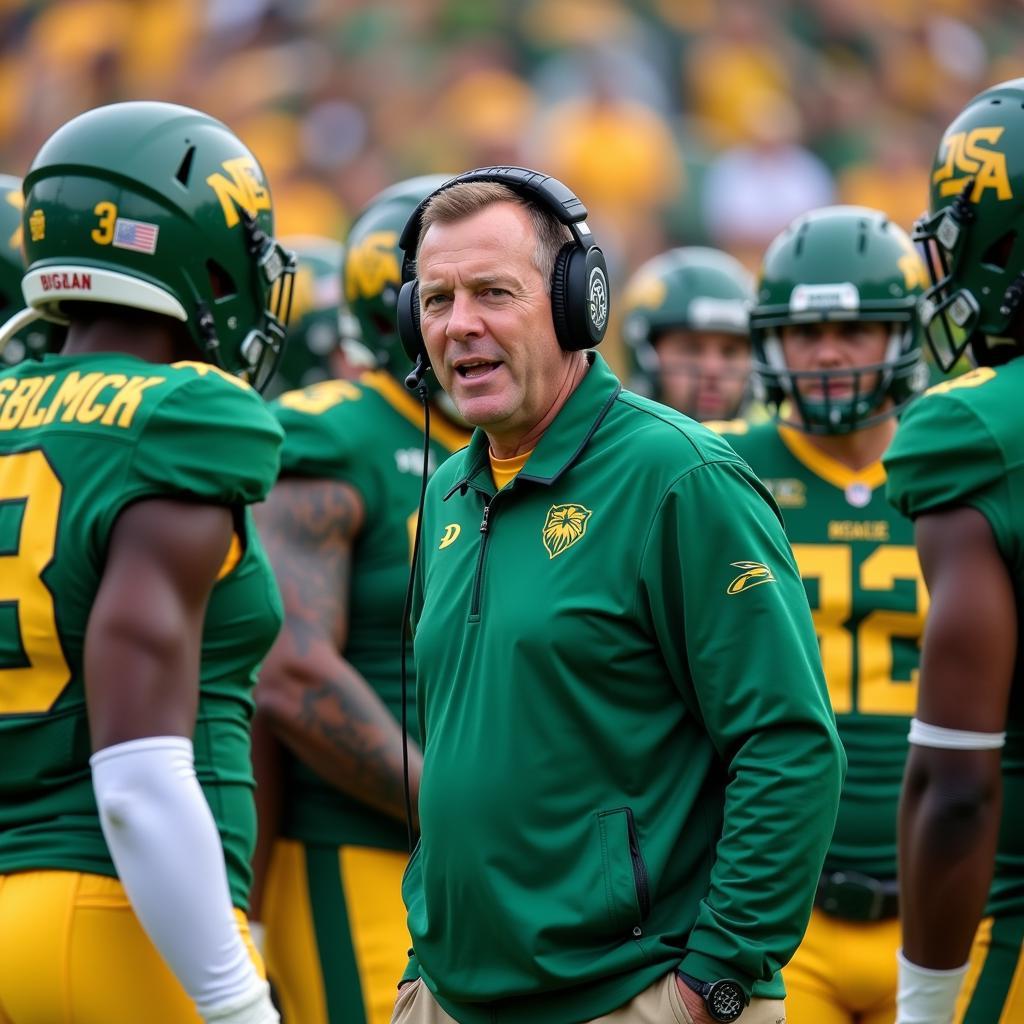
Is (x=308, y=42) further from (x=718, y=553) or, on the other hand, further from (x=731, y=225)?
(x=718, y=553)

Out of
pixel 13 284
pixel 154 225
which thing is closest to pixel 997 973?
pixel 154 225

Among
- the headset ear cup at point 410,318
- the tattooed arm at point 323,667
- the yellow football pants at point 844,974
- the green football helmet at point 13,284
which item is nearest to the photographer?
the headset ear cup at point 410,318

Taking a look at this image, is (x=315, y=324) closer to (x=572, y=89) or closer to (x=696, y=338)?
(x=696, y=338)

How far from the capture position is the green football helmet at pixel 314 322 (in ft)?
22.5

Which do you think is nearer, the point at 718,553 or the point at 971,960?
the point at 718,553

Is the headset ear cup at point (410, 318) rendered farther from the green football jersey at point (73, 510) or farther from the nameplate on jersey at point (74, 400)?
the nameplate on jersey at point (74, 400)

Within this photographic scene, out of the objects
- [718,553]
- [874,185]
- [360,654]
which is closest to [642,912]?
[718,553]

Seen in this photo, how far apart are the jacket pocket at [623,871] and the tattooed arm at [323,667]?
1.68 metres

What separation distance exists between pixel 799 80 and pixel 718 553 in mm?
15783

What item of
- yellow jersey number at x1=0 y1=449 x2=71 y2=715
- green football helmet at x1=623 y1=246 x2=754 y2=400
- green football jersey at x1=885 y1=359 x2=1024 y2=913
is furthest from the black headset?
green football helmet at x1=623 y1=246 x2=754 y2=400

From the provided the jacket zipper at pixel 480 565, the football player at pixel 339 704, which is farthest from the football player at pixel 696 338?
the jacket zipper at pixel 480 565

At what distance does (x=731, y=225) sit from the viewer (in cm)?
1555

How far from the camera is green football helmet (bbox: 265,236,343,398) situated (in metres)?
6.86

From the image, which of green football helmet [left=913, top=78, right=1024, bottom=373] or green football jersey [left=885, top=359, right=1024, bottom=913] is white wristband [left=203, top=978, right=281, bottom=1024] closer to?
green football jersey [left=885, top=359, right=1024, bottom=913]
